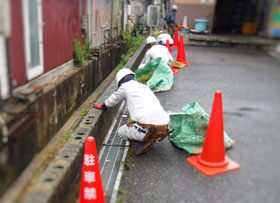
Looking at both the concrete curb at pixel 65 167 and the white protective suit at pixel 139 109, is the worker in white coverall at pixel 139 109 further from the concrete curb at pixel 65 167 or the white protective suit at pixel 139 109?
the concrete curb at pixel 65 167

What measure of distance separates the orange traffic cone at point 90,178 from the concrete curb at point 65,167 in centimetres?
17

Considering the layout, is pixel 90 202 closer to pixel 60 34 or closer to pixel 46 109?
pixel 46 109

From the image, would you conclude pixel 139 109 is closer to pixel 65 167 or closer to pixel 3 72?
pixel 65 167

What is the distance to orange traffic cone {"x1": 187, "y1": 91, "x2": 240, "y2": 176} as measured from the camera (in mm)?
4035

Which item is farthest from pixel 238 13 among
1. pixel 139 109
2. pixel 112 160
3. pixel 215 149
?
pixel 112 160

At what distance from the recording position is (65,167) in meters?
3.16

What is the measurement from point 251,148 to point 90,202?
7.57 feet

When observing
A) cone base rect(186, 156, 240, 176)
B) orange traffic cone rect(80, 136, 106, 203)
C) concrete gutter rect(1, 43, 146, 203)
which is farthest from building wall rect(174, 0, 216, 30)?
orange traffic cone rect(80, 136, 106, 203)

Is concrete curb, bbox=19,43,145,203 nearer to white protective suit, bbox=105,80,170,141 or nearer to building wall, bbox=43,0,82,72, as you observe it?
white protective suit, bbox=105,80,170,141

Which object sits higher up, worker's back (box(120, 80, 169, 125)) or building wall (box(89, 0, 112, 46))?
building wall (box(89, 0, 112, 46))

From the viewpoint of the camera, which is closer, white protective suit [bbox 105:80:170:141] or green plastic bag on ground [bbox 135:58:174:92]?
white protective suit [bbox 105:80:170:141]

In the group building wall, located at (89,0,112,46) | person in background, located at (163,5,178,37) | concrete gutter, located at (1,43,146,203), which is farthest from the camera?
person in background, located at (163,5,178,37)

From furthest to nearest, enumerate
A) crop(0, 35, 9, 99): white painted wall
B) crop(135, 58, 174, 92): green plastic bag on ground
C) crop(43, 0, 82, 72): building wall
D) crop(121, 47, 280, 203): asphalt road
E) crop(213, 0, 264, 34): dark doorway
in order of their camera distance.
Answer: crop(135, 58, 174, 92): green plastic bag on ground < crop(43, 0, 82, 72): building wall < crop(0, 35, 9, 99): white painted wall < crop(121, 47, 280, 203): asphalt road < crop(213, 0, 264, 34): dark doorway

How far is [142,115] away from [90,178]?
1.38 meters
